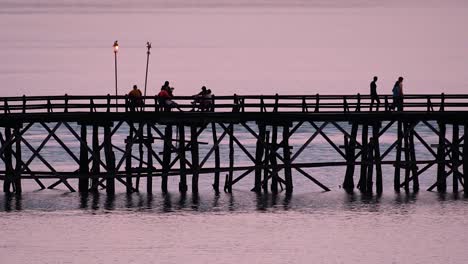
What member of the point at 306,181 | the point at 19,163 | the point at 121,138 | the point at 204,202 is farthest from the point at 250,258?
the point at 121,138

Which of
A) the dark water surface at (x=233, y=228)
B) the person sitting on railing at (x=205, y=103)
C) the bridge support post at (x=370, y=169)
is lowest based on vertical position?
the dark water surface at (x=233, y=228)

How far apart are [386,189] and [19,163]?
14.2m

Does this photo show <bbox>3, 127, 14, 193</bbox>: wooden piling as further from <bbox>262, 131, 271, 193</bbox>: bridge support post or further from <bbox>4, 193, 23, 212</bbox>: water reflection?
<bbox>262, 131, 271, 193</bbox>: bridge support post

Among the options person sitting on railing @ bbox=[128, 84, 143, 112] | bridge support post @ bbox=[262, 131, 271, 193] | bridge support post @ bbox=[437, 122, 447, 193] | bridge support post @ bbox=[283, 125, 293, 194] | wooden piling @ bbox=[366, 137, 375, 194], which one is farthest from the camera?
bridge support post @ bbox=[437, 122, 447, 193]

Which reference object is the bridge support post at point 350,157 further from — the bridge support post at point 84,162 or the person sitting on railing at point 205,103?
the bridge support post at point 84,162

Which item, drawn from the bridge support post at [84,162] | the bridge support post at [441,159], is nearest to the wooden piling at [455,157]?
the bridge support post at [441,159]

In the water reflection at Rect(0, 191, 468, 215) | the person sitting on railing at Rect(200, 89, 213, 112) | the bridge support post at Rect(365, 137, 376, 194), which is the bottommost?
the water reflection at Rect(0, 191, 468, 215)

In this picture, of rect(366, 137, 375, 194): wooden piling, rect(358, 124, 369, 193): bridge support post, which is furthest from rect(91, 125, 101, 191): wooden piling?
rect(366, 137, 375, 194): wooden piling

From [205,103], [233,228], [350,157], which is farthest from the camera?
[350,157]

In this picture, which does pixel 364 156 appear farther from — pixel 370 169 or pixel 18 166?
pixel 18 166

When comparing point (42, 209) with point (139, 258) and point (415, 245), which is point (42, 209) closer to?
point (139, 258)

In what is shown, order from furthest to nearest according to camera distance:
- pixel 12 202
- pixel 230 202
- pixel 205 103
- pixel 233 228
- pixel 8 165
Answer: pixel 8 165 → pixel 205 103 → pixel 230 202 → pixel 12 202 → pixel 233 228

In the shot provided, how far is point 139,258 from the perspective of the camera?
38.5 metres

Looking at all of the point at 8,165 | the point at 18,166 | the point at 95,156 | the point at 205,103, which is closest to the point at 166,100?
the point at 205,103
